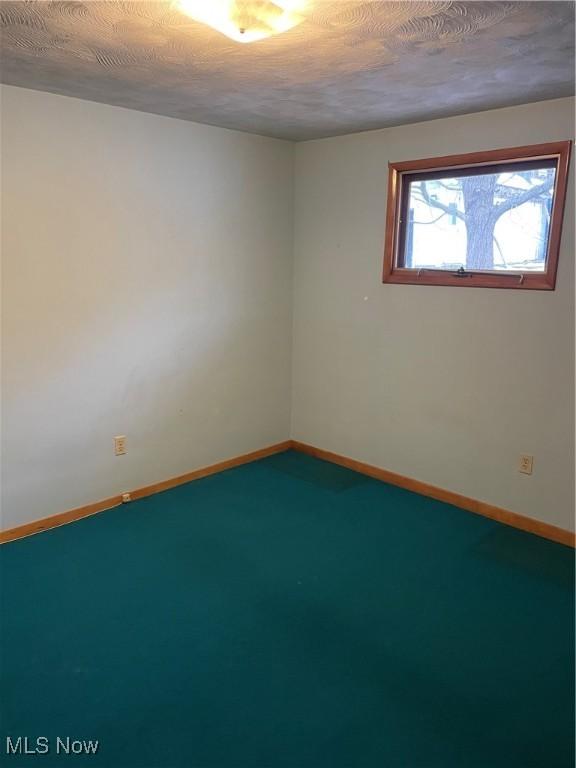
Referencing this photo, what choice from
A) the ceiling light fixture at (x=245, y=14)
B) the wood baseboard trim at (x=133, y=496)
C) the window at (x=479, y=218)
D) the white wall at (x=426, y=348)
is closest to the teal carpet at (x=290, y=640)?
the wood baseboard trim at (x=133, y=496)

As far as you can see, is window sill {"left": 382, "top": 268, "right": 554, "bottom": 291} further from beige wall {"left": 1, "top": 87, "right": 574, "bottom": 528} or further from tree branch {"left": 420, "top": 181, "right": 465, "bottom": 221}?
tree branch {"left": 420, "top": 181, "right": 465, "bottom": 221}

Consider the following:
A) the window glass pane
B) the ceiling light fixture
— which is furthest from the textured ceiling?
the window glass pane

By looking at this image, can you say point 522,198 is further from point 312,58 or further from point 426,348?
point 312,58

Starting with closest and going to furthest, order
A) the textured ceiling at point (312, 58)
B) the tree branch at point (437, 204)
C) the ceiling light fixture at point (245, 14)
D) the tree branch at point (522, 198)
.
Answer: the ceiling light fixture at point (245, 14)
the textured ceiling at point (312, 58)
the tree branch at point (522, 198)
the tree branch at point (437, 204)

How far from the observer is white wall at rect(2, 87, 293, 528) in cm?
287

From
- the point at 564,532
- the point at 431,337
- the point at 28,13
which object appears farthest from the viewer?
the point at 431,337

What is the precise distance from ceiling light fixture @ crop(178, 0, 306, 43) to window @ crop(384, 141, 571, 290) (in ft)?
5.75

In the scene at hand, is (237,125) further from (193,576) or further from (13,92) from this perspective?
(193,576)

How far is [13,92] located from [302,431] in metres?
2.85

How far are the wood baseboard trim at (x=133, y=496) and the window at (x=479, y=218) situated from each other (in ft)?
5.24

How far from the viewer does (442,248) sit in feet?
11.3

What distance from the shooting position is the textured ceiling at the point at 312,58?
174 centimetres

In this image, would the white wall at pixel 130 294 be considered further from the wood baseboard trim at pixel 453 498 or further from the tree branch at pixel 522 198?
the tree branch at pixel 522 198

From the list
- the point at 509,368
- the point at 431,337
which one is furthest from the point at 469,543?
the point at 431,337
